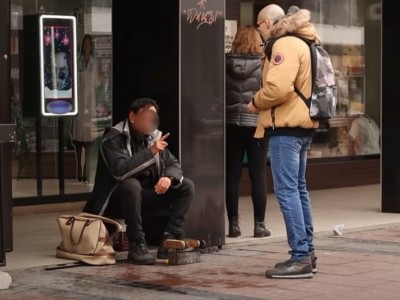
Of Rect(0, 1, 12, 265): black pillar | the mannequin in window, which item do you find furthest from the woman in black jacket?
the mannequin in window

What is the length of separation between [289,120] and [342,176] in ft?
25.1

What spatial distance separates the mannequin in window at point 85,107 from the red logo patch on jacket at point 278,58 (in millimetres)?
4792

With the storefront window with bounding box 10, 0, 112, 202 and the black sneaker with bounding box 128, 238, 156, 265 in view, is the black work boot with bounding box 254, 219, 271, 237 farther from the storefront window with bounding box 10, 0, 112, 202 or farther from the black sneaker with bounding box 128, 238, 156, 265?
the storefront window with bounding box 10, 0, 112, 202

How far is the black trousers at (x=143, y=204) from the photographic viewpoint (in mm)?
8492

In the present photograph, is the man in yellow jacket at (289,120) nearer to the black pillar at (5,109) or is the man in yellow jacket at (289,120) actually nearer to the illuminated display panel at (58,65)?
the black pillar at (5,109)

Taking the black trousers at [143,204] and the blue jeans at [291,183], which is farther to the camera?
the black trousers at [143,204]

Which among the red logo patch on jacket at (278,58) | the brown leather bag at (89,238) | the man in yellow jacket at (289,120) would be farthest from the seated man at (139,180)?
the red logo patch on jacket at (278,58)

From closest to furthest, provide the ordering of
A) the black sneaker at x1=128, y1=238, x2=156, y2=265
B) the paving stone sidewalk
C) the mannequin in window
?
the paving stone sidewalk → the black sneaker at x1=128, y1=238, x2=156, y2=265 → the mannequin in window

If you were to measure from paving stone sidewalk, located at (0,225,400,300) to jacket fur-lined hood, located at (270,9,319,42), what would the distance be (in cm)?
182

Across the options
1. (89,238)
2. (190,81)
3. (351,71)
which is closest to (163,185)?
(89,238)

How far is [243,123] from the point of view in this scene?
9750 millimetres

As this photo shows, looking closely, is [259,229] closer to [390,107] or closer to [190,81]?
[190,81]

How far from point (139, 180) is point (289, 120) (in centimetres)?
153

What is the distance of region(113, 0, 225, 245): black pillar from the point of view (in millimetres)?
9031
